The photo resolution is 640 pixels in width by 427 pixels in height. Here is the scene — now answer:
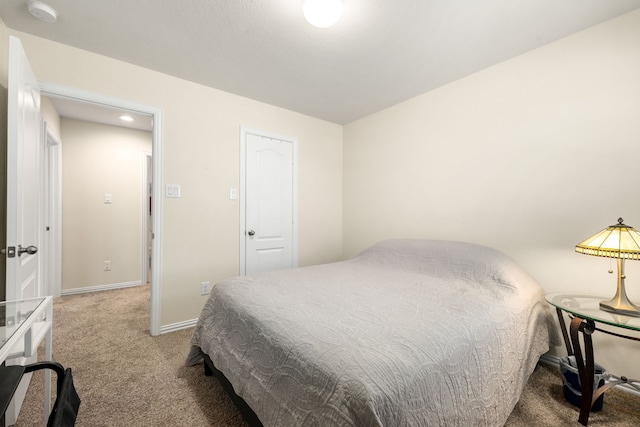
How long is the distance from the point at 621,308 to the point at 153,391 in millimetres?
2729

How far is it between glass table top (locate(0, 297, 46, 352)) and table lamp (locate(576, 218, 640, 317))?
8.76 feet

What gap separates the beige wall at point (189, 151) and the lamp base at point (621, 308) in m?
2.86

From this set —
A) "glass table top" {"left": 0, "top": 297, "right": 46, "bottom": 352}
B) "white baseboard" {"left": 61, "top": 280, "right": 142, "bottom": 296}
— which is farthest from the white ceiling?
"white baseboard" {"left": 61, "top": 280, "right": 142, "bottom": 296}

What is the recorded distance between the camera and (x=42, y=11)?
167cm

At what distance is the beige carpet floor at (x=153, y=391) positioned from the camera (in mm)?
1433

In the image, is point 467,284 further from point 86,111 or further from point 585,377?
point 86,111

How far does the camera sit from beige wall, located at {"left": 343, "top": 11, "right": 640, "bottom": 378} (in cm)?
172

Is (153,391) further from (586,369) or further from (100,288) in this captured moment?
(100,288)

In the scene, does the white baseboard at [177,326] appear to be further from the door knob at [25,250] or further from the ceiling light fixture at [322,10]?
the ceiling light fixture at [322,10]

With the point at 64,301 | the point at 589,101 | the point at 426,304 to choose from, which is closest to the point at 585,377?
the point at 426,304

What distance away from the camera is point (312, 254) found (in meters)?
3.52

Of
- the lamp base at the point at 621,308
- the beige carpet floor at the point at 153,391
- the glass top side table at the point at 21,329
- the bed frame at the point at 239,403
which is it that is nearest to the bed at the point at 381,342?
the bed frame at the point at 239,403

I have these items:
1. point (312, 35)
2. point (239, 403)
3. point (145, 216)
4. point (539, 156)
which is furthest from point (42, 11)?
point (539, 156)

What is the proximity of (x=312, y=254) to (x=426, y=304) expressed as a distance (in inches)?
84.8
